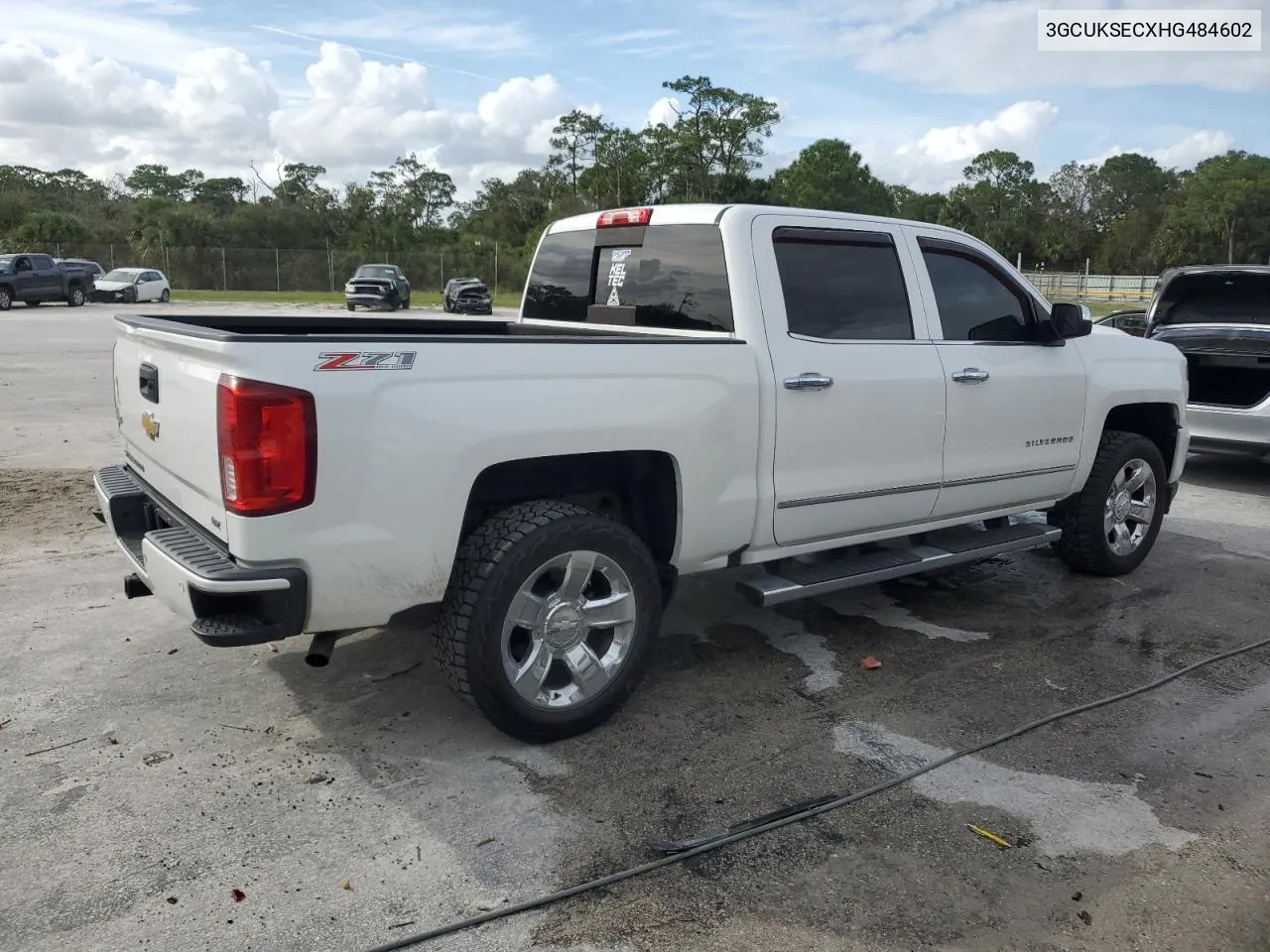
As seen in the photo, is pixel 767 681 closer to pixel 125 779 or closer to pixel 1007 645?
pixel 1007 645

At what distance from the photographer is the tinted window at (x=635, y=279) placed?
4.34 metres

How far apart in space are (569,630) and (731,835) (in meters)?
0.96

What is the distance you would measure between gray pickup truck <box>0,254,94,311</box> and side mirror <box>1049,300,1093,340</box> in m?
34.3

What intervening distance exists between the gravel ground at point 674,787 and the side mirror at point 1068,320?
4.81ft

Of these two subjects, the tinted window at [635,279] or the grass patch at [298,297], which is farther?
the grass patch at [298,297]

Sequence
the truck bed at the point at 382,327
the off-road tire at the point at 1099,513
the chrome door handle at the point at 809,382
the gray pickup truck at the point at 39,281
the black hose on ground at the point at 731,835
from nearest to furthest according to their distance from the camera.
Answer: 1. the black hose on ground at the point at 731,835
2. the truck bed at the point at 382,327
3. the chrome door handle at the point at 809,382
4. the off-road tire at the point at 1099,513
5. the gray pickup truck at the point at 39,281

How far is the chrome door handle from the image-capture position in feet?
13.6

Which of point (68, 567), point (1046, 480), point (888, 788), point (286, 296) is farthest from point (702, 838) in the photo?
point (286, 296)

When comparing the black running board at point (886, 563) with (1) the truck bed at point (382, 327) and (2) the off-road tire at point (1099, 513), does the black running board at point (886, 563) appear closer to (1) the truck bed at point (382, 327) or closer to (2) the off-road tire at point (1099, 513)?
(2) the off-road tire at point (1099, 513)

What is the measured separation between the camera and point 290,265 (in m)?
54.1

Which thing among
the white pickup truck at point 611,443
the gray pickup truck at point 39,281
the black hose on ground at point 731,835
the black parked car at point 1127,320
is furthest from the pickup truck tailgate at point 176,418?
the gray pickup truck at point 39,281

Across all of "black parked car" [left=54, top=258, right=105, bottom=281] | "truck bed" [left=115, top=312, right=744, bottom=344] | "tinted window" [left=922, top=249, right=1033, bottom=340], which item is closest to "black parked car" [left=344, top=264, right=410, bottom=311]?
"black parked car" [left=54, top=258, right=105, bottom=281]

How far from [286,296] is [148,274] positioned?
1157cm

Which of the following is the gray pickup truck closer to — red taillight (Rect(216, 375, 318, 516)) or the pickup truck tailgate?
the pickup truck tailgate
